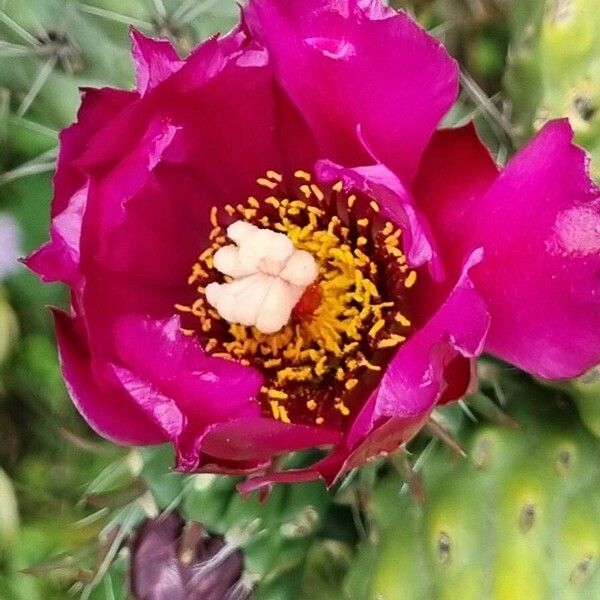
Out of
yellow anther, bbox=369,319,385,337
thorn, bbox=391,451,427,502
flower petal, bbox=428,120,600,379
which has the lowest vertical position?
thorn, bbox=391,451,427,502

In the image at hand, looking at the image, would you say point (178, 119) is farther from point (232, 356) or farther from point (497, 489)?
point (497, 489)

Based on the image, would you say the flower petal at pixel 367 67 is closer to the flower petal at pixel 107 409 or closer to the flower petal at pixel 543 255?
the flower petal at pixel 543 255

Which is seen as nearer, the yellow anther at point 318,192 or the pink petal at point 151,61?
the pink petal at point 151,61

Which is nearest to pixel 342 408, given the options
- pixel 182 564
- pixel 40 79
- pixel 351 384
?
pixel 351 384

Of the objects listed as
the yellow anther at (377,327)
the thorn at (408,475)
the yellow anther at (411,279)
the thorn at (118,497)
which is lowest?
the thorn at (118,497)

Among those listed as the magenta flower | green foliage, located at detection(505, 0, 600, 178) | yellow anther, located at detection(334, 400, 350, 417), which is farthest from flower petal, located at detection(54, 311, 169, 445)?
green foliage, located at detection(505, 0, 600, 178)

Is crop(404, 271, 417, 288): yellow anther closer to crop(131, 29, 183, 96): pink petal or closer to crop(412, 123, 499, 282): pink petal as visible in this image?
crop(412, 123, 499, 282): pink petal

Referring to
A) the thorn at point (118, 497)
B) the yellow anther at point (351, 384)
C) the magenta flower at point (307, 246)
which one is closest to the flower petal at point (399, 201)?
the magenta flower at point (307, 246)

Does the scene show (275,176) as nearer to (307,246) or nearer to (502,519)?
(307,246)
